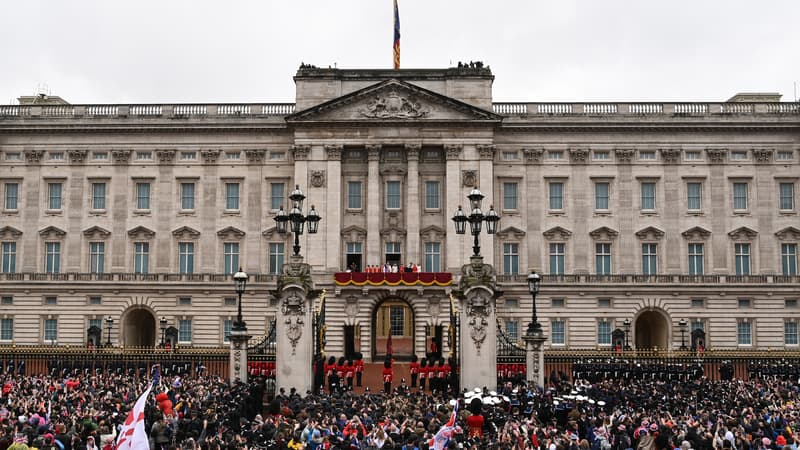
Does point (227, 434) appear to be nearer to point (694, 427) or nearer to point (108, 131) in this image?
point (694, 427)

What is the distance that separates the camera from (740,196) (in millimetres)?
63469

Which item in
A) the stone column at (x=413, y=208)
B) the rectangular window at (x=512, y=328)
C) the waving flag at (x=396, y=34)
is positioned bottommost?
the rectangular window at (x=512, y=328)

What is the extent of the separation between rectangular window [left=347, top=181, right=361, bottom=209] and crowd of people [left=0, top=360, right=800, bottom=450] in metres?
29.5

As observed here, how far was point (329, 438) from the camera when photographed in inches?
771

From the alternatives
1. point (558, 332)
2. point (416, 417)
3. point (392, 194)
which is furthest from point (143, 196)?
point (416, 417)

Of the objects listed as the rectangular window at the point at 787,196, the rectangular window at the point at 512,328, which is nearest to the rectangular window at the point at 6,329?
the rectangular window at the point at 512,328

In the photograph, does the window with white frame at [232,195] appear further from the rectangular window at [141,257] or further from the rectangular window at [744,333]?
the rectangular window at [744,333]

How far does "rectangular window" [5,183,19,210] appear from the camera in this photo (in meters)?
64.9

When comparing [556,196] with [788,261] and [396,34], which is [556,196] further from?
[788,261]

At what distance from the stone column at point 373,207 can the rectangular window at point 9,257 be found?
27597 mm

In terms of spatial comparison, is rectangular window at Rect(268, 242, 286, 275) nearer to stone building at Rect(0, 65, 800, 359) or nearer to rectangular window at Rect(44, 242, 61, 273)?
stone building at Rect(0, 65, 800, 359)

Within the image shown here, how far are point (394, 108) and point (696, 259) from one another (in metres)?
25.6

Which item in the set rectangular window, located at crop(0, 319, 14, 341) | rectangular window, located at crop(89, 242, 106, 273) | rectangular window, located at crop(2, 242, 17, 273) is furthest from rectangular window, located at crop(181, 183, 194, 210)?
rectangular window, located at crop(0, 319, 14, 341)

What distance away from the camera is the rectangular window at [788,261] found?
206 feet
